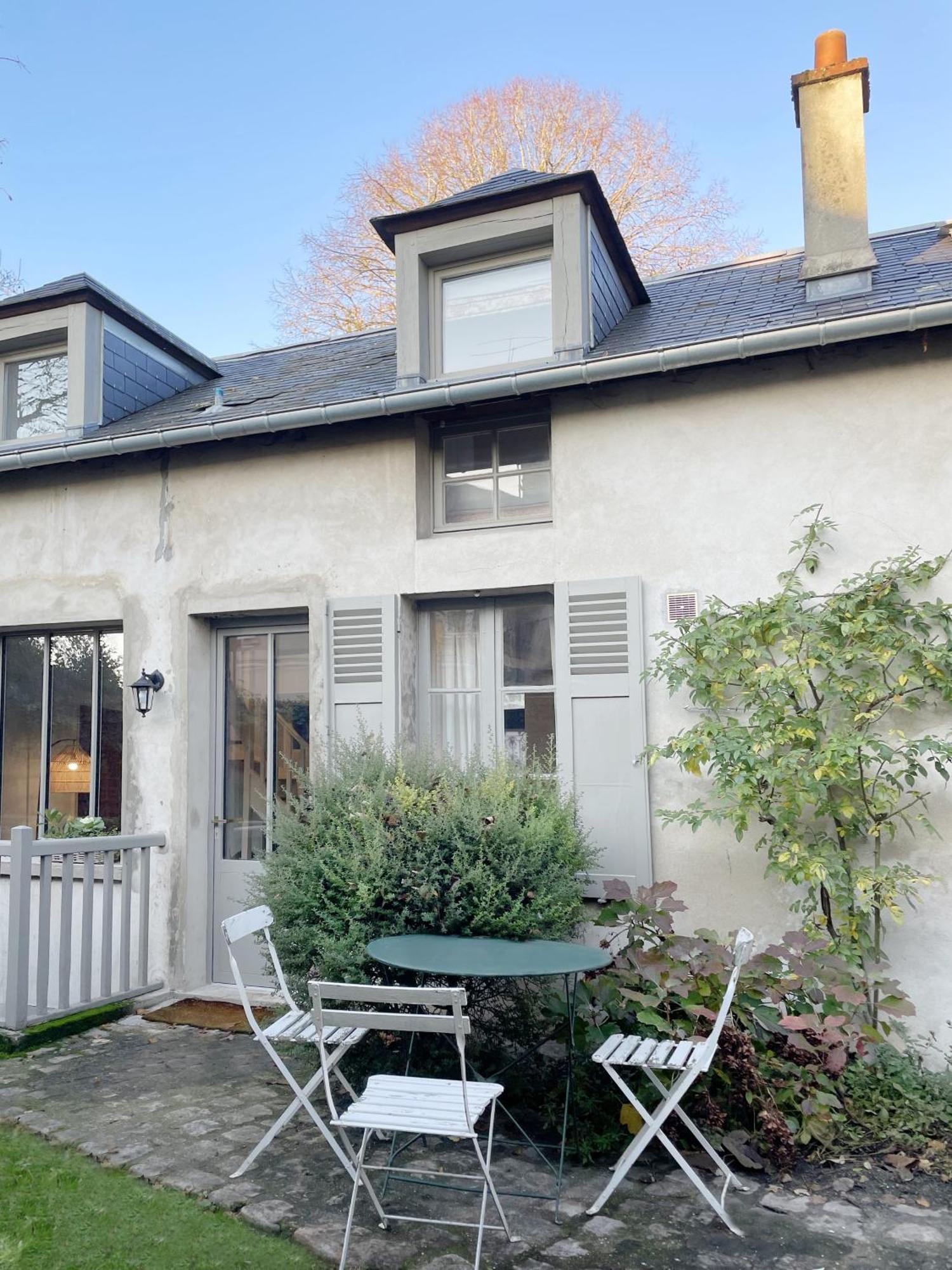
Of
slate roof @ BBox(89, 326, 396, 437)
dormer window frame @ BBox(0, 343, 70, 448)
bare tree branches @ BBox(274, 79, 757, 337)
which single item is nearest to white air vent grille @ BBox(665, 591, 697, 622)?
slate roof @ BBox(89, 326, 396, 437)

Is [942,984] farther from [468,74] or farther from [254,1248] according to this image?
[468,74]

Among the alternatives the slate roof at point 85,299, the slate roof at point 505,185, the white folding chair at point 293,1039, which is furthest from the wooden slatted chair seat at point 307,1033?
the slate roof at point 85,299

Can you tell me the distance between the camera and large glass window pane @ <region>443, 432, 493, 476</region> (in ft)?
19.9

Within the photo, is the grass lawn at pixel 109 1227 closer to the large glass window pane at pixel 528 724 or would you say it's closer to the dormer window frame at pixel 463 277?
the large glass window pane at pixel 528 724

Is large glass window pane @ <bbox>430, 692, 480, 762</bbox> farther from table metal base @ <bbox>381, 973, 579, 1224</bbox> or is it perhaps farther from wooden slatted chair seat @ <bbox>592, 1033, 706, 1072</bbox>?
wooden slatted chair seat @ <bbox>592, 1033, 706, 1072</bbox>

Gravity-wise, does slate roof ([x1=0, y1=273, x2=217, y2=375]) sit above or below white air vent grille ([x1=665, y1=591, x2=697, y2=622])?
above

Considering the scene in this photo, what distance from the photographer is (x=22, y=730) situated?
7164mm

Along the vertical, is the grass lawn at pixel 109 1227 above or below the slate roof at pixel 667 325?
below

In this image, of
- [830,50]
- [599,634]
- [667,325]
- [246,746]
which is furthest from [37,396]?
[830,50]

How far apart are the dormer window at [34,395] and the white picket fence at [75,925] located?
3292mm

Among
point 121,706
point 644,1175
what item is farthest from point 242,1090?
point 121,706

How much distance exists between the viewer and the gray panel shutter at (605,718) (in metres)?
5.20

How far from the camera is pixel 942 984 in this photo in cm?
461

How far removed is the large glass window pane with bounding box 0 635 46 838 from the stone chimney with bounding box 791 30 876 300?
19.5 ft
